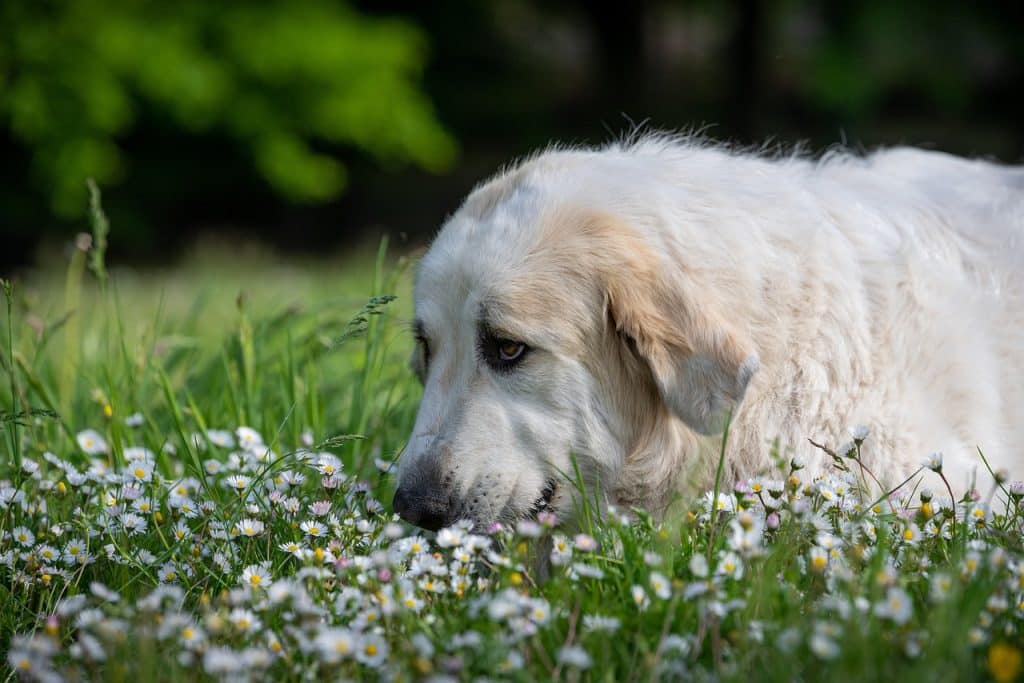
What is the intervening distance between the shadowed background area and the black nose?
8557 millimetres

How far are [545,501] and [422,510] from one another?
0.39 meters

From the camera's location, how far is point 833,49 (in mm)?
14648

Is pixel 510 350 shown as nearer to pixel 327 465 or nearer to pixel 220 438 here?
pixel 327 465

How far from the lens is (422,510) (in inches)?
122

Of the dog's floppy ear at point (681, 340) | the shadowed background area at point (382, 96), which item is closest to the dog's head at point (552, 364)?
the dog's floppy ear at point (681, 340)

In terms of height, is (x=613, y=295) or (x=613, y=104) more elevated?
(x=613, y=295)

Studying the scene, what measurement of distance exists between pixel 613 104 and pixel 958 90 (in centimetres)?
607

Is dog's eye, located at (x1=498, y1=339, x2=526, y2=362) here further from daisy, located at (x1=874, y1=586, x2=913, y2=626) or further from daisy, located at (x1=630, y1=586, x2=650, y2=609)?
daisy, located at (x1=874, y1=586, x2=913, y2=626)

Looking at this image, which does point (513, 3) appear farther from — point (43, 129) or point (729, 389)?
point (729, 389)

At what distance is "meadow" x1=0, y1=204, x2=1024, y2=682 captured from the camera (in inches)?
83.7

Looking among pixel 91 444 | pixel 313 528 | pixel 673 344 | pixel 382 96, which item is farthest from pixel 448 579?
pixel 382 96

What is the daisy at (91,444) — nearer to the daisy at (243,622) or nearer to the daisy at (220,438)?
the daisy at (220,438)

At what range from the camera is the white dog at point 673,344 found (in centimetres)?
315

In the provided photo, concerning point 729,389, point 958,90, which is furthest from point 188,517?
point 958,90
